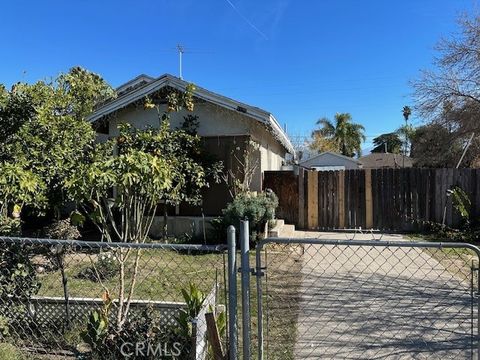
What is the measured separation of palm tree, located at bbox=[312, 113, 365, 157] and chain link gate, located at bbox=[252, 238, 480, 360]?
45391mm

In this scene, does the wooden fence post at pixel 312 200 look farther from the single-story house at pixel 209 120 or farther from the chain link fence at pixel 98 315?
the chain link fence at pixel 98 315

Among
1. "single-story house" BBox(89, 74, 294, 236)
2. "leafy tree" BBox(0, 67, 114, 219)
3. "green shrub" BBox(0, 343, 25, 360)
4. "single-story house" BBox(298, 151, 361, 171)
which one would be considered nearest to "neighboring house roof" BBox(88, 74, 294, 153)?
"single-story house" BBox(89, 74, 294, 236)

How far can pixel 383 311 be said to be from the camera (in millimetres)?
4969

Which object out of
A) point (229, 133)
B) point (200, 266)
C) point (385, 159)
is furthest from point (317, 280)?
point (385, 159)

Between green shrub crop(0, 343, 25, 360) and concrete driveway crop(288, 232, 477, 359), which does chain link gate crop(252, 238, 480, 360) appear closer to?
concrete driveway crop(288, 232, 477, 359)

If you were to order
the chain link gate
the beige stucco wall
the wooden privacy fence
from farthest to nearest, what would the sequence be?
the wooden privacy fence
the beige stucco wall
the chain link gate

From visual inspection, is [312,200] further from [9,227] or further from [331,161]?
[331,161]

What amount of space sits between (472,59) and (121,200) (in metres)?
16.9

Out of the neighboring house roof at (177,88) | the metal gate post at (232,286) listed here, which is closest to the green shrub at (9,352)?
the metal gate post at (232,286)

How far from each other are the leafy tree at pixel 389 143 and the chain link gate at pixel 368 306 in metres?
58.9

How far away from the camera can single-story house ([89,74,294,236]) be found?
1053 centimetres

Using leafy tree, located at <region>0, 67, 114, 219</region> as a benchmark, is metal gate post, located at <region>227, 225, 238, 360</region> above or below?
below

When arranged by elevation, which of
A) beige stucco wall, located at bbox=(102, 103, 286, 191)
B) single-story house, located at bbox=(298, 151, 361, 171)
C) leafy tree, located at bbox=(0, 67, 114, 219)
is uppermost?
single-story house, located at bbox=(298, 151, 361, 171)

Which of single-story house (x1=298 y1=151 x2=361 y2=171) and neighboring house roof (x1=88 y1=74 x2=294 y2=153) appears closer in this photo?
neighboring house roof (x1=88 y1=74 x2=294 y2=153)
